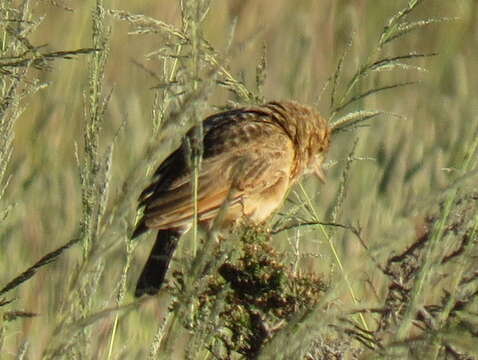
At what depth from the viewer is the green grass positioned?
2.68m

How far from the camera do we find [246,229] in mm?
3648

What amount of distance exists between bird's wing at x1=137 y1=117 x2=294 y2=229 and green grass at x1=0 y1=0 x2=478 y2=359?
0.19 metres

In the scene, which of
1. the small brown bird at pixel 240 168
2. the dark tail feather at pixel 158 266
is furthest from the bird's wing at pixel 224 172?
the dark tail feather at pixel 158 266

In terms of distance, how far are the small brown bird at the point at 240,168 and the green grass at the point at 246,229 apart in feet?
0.56

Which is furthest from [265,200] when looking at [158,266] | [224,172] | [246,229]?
[246,229]

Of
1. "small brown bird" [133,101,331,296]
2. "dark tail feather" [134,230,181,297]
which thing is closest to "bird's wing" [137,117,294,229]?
"small brown bird" [133,101,331,296]

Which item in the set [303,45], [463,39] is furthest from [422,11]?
[303,45]

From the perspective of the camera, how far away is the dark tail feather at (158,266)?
5176mm

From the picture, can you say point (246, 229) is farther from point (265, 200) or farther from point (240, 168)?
point (265, 200)

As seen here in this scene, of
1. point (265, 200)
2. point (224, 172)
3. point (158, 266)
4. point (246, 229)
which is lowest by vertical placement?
point (158, 266)

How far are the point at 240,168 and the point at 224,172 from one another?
10 centimetres

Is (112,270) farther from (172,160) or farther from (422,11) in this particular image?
(422,11)

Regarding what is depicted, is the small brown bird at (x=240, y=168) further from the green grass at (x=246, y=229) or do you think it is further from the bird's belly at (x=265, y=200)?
the green grass at (x=246, y=229)

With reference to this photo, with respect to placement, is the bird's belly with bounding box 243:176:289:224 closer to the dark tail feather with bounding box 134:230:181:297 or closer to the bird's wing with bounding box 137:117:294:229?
the bird's wing with bounding box 137:117:294:229
